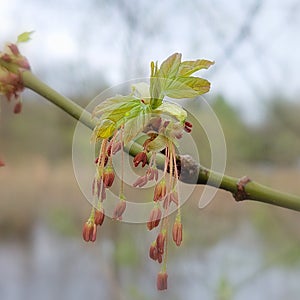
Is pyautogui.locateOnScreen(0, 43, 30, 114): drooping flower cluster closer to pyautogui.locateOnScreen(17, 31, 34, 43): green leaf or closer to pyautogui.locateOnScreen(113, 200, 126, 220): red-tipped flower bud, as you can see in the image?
pyautogui.locateOnScreen(17, 31, 34, 43): green leaf

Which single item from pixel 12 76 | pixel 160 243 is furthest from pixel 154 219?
pixel 12 76

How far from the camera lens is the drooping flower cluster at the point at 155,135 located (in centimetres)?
20

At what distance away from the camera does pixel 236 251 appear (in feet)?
5.84

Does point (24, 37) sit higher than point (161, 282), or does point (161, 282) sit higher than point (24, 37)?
point (24, 37)

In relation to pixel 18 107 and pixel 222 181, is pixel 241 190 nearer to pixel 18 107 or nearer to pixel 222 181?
pixel 222 181

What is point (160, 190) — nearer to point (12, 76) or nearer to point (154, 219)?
point (154, 219)

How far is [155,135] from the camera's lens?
0.21 m

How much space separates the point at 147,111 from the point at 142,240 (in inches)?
51.4

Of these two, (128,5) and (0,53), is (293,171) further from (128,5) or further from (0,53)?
(0,53)

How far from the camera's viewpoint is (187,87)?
0.20 meters

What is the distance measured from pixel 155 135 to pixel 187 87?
0.03 metres

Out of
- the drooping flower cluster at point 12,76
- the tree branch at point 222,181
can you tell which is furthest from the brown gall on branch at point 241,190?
the drooping flower cluster at point 12,76

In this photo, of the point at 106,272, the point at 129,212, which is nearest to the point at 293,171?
the point at 106,272

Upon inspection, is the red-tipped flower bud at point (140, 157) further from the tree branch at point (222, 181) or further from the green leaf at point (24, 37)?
the green leaf at point (24, 37)
